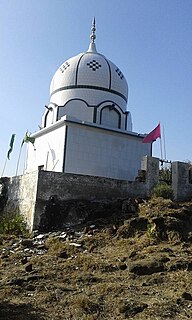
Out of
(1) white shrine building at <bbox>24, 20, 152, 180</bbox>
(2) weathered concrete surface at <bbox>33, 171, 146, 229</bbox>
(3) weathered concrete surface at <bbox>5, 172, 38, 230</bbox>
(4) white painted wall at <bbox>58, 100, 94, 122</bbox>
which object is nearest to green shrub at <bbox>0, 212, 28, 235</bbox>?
(3) weathered concrete surface at <bbox>5, 172, 38, 230</bbox>

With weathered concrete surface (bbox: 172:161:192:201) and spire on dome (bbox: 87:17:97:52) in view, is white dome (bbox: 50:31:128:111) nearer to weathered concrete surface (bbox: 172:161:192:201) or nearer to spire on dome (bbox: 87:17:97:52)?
spire on dome (bbox: 87:17:97:52)

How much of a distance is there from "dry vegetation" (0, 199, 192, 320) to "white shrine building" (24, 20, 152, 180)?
6.24 m

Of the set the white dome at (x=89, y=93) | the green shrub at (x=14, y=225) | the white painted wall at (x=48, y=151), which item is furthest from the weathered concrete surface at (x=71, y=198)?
the white dome at (x=89, y=93)

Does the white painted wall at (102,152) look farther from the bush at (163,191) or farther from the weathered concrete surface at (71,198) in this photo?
the bush at (163,191)

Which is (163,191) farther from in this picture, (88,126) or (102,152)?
(88,126)

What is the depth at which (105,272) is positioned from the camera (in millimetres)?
7316

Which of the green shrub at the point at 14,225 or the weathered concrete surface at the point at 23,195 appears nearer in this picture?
the green shrub at the point at 14,225

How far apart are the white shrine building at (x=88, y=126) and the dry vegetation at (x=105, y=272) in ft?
20.5

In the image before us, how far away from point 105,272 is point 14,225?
19.5 feet

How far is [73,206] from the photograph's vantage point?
12352mm

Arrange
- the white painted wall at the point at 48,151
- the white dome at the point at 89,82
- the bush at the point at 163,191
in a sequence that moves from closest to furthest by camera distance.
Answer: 1. the bush at the point at 163,191
2. the white painted wall at the point at 48,151
3. the white dome at the point at 89,82

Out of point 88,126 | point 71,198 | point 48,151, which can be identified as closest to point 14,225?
point 71,198

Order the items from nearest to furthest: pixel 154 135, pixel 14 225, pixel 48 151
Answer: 1. pixel 14 225
2. pixel 154 135
3. pixel 48 151

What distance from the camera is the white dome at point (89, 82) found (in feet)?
64.0
